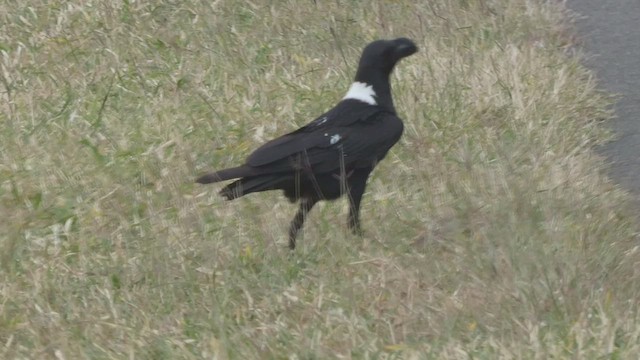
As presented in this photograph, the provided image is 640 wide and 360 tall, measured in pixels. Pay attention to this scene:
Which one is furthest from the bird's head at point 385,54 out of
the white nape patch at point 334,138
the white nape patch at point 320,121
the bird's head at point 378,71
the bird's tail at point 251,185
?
the bird's tail at point 251,185

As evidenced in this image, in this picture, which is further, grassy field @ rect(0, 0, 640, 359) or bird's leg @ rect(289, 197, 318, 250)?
bird's leg @ rect(289, 197, 318, 250)

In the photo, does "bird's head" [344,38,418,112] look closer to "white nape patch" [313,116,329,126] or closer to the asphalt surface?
"white nape patch" [313,116,329,126]

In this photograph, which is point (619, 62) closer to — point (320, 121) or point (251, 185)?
point (320, 121)

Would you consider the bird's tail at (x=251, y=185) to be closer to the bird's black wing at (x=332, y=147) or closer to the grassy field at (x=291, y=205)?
the bird's black wing at (x=332, y=147)

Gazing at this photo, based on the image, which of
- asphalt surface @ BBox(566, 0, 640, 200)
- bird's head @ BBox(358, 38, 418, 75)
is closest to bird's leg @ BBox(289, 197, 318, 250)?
bird's head @ BBox(358, 38, 418, 75)

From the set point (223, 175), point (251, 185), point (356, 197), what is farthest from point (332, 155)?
point (223, 175)

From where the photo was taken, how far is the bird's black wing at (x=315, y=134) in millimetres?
4969

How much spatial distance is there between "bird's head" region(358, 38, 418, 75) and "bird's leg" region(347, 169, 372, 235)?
1.59ft

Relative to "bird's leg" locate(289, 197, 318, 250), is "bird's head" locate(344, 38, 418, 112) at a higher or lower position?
higher

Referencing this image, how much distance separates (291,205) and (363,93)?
1.85 ft

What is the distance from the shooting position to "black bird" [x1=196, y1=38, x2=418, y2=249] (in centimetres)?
495

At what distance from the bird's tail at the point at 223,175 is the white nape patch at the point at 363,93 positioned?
72cm

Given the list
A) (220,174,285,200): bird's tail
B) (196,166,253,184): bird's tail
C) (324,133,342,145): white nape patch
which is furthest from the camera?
(324,133,342,145): white nape patch

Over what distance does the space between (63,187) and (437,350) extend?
7.58ft
